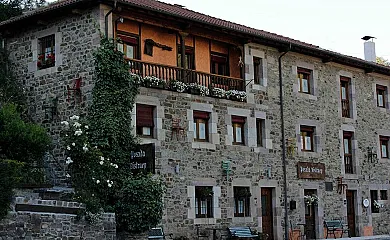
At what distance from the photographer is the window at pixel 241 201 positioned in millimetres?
23438

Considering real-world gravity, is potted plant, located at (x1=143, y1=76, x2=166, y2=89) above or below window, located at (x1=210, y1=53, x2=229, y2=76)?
below

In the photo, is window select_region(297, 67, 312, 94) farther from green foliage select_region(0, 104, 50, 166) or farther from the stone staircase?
the stone staircase

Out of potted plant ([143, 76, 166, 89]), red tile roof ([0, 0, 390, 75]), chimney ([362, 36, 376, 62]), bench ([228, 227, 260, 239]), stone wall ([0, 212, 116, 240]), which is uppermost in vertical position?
chimney ([362, 36, 376, 62])

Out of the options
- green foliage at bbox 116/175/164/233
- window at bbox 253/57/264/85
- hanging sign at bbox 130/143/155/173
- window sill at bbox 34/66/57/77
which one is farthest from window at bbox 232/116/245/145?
window sill at bbox 34/66/57/77

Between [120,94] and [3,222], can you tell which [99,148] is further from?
[3,222]

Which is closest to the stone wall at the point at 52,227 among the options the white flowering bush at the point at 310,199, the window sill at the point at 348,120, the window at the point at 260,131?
the window at the point at 260,131

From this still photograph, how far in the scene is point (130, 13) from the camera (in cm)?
2083

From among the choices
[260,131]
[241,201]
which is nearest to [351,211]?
[260,131]

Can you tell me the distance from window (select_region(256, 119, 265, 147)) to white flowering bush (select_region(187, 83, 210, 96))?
296 centimetres

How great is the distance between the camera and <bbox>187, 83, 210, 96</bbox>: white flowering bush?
2225cm

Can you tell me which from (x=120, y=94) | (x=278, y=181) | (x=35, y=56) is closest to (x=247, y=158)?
(x=278, y=181)

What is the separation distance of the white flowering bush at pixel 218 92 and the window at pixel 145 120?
8.40 feet

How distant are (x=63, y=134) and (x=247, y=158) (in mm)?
7018

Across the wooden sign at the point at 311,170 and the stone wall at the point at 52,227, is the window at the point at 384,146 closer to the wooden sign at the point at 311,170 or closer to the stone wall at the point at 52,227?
the wooden sign at the point at 311,170
